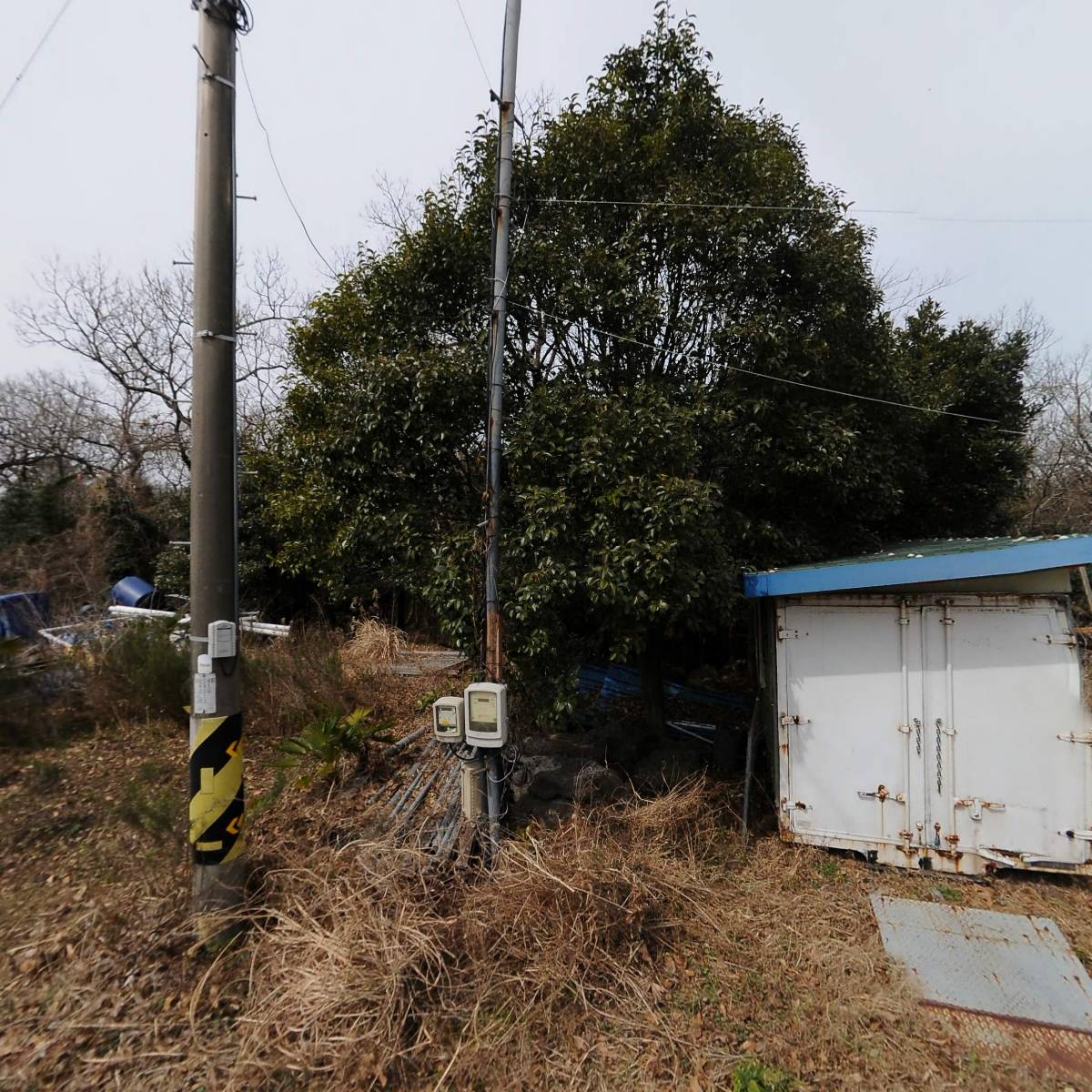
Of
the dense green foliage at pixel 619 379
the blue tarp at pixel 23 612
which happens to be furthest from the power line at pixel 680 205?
the blue tarp at pixel 23 612

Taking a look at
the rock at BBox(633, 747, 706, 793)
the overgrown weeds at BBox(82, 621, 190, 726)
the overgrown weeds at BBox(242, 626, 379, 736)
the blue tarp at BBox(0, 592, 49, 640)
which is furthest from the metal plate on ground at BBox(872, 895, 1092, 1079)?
the blue tarp at BBox(0, 592, 49, 640)

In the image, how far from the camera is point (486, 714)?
3.91 metres

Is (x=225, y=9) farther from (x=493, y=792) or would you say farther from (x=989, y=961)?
(x=989, y=961)

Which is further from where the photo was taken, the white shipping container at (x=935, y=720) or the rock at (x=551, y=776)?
the rock at (x=551, y=776)

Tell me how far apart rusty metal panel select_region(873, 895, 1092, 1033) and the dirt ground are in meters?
0.16

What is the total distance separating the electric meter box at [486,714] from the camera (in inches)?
153

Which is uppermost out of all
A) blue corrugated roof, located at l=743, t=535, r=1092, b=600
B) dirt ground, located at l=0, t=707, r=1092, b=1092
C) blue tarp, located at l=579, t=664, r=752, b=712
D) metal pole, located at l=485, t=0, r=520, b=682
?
metal pole, located at l=485, t=0, r=520, b=682

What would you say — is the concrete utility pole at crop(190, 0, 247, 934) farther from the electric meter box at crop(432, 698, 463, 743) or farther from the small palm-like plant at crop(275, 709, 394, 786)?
the small palm-like plant at crop(275, 709, 394, 786)

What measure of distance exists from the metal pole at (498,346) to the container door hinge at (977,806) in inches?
130

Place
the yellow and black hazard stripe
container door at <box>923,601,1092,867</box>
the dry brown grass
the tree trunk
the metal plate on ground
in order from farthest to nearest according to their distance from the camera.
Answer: the dry brown grass, the tree trunk, container door at <box>923,601,1092,867</box>, the yellow and black hazard stripe, the metal plate on ground

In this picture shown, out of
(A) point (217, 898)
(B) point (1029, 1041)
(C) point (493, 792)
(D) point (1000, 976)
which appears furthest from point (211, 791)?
(D) point (1000, 976)

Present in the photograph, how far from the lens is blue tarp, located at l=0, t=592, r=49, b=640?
8.06 m

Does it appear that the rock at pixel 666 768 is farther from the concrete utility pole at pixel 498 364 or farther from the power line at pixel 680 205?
the power line at pixel 680 205

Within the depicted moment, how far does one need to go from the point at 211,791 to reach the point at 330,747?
212cm
